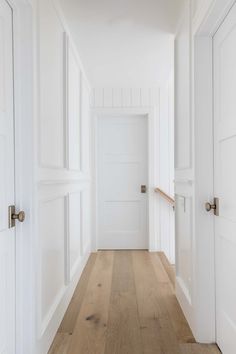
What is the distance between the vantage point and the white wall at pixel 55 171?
1.69 m

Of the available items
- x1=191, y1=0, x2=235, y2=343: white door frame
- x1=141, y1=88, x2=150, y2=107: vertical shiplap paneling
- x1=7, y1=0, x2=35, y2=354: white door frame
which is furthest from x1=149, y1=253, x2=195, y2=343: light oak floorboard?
x1=141, y1=88, x2=150, y2=107: vertical shiplap paneling

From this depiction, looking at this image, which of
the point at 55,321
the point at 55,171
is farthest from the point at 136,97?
the point at 55,321

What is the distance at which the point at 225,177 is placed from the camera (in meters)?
1.66

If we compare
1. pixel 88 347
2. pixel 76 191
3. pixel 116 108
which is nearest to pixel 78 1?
pixel 76 191

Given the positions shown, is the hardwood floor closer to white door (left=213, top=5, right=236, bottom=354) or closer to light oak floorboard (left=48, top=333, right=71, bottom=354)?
light oak floorboard (left=48, top=333, right=71, bottom=354)

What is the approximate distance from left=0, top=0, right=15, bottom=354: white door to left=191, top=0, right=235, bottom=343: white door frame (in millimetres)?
1057

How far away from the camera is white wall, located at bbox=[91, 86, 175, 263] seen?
408cm

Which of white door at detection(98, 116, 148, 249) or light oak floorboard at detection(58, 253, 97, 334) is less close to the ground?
white door at detection(98, 116, 148, 249)

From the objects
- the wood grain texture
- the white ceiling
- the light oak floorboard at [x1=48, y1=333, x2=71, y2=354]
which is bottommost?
the light oak floorboard at [x1=48, y1=333, x2=71, y2=354]

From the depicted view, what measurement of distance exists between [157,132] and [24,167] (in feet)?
9.32

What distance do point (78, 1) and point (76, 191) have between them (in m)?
1.57

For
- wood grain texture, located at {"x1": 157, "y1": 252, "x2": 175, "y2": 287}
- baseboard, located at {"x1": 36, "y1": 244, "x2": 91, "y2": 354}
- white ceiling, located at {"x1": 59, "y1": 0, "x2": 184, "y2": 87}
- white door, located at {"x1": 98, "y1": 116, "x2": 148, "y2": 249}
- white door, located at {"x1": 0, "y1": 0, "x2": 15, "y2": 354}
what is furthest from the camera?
white door, located at {"x1": 98, "y1": 116, "x2": 148, "y2": 249}

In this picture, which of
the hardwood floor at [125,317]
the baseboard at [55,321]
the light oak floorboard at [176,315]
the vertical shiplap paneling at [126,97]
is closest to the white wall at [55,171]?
the baseboard at [55,321]

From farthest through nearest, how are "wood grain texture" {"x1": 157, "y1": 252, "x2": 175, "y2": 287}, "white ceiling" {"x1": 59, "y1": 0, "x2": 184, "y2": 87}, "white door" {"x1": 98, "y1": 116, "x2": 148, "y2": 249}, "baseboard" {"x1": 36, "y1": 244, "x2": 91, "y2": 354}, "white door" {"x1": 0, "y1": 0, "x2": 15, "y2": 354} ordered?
"white door" {"x1": 98, "y1": 116, "x2": 148, "y2": 249} → "wood grain texture" {"x1": 157, "y1": 252, "x2": 175, "y2": 287} → "white ceiling" {"x1": 59, "y1": 0, "x2": 184, "y2": 87} → "baseboard" {"x1": 36, "y1": 244, "x2": 91, "y2": 354} → "white door" {"x1": 0, "y1": 0, "x2": 15, "y2": 354}
